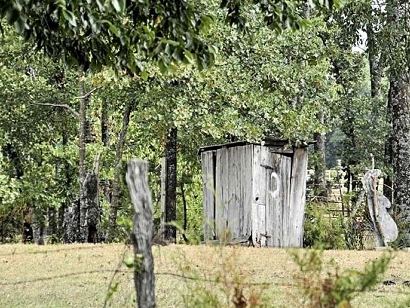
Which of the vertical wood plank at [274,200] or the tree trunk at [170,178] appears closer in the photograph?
the vertical wood plank at [274,200]

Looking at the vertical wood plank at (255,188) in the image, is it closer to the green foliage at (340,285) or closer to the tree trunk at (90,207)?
the tree trunk at (90,207)

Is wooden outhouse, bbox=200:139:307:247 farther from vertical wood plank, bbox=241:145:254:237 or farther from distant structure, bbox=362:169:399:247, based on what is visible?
distant structure, bbox=362:169:399:247

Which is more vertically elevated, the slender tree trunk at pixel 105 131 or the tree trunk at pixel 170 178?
the slender tree trunk at pixel 105 131

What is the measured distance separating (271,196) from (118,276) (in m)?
7.61

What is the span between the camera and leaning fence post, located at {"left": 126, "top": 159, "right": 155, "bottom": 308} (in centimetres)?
456

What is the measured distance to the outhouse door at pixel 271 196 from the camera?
1642cm

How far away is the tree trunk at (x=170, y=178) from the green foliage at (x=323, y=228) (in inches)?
134

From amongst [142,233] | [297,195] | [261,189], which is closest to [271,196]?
[261,189]

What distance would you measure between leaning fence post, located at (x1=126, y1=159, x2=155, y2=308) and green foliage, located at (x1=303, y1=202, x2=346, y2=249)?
1265 centimetres

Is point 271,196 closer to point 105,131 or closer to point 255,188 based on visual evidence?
point 255,188

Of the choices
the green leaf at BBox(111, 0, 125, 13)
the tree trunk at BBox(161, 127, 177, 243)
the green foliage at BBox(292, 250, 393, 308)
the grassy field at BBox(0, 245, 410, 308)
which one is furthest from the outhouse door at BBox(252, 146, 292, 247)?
the green foliage at BBox(292, 250, 393, 308)

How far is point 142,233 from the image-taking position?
463 cm

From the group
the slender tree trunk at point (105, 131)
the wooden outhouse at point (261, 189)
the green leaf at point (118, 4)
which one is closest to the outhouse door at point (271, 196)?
the wooden outhouse at point (261, 189)

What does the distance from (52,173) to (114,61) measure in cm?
1784
